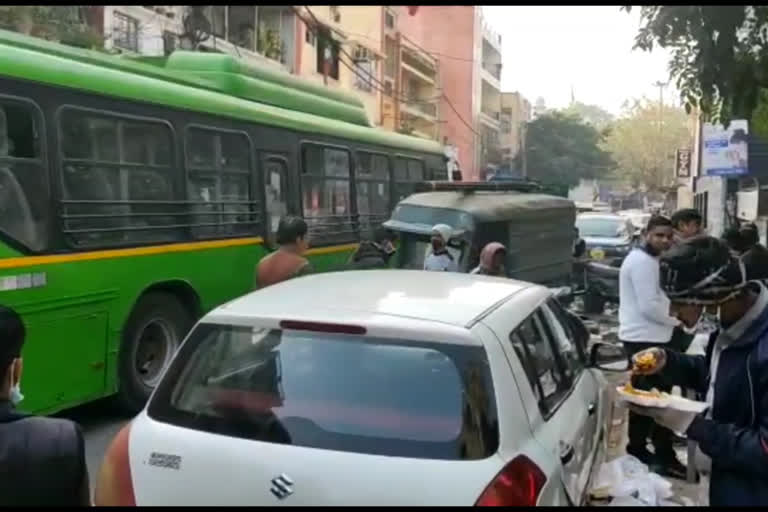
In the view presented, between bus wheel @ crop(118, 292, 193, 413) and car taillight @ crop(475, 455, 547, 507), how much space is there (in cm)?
425

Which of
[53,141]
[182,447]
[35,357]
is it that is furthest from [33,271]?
[182,447]

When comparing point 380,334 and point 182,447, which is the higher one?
point 380,334

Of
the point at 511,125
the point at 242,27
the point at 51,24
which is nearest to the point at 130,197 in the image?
the point at 51,24

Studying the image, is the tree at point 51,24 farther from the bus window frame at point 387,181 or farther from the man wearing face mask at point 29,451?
the man wearing face mask at point 29,451

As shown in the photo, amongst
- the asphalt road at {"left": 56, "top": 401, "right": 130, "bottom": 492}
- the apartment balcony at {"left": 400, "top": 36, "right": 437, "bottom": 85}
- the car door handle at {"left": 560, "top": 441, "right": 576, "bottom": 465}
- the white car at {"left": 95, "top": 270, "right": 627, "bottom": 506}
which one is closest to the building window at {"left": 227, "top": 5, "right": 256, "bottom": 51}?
the apartment balcony at {"left": 400, "top": 36, "right": 437, "bottom": 85}

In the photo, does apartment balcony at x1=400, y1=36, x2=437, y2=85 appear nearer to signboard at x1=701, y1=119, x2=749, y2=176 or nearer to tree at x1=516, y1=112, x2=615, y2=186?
tree at x1=516, y1=112, x2=615, y2=186

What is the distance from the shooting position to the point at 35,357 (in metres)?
5.82

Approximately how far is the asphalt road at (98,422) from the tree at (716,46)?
4678 millimetres

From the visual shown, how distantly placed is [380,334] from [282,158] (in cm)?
631

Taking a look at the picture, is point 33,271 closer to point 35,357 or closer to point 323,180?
point 35,357

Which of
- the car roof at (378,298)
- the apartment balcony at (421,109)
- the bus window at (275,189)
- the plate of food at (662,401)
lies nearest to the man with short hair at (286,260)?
the car roof at (378,298)

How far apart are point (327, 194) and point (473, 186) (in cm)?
185

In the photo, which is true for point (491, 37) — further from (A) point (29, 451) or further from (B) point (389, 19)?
(A) point (29, 451)

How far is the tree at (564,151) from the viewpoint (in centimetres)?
6519
